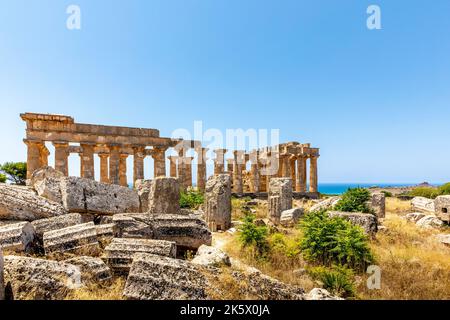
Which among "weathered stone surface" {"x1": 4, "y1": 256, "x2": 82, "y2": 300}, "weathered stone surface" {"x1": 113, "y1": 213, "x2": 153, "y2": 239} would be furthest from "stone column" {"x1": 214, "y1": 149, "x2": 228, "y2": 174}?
"weathered stone surface" {"x1": 4, "y1": 256, "x2": 82, "y2": 300}

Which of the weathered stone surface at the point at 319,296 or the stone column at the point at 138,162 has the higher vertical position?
the stone column at the point at 138,162

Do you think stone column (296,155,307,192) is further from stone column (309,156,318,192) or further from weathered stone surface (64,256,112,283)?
weathered stone surface (64,256,112,283)

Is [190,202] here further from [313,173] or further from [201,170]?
[313,173]

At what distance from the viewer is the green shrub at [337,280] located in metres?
5.03

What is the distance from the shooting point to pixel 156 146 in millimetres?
25422

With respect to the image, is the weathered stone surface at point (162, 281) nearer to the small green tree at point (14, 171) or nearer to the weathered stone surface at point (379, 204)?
the weathered stone surface at point (379, 204)

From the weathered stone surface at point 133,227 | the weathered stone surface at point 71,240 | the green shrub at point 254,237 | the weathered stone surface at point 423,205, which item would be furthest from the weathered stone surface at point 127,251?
the weathered stone surface at point 423,205

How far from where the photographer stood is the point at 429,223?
12.2 m

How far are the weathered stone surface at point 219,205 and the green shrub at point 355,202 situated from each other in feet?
17.4

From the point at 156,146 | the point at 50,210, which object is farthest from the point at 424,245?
the point at 156,146

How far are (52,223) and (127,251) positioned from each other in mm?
2218

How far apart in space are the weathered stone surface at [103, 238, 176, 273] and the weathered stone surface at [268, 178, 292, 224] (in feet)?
30.0

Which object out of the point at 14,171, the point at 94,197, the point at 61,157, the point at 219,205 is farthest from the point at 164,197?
the point at 14,171

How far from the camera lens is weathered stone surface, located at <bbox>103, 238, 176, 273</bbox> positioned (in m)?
4.55
